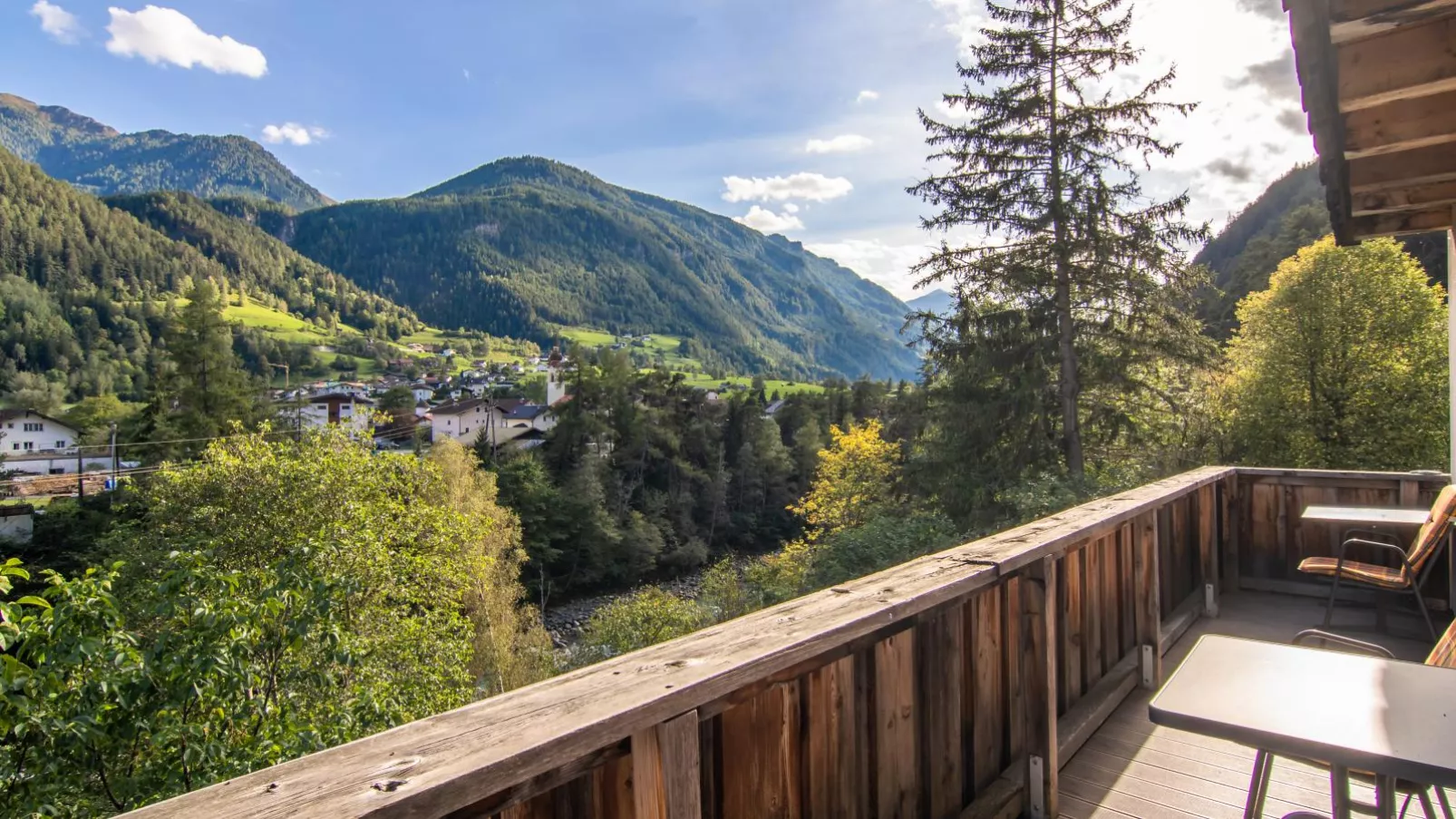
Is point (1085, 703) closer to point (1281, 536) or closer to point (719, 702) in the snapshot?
point (719, 702)

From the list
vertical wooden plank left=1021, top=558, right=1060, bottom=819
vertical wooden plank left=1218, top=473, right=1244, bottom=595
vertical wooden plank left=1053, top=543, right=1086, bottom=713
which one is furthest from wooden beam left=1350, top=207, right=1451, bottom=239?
vertical wooden plank left=1021, top=558, right=1060, bottom=819

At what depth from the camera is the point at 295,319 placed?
104 metres

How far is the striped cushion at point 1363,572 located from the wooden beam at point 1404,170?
1932 millimetres

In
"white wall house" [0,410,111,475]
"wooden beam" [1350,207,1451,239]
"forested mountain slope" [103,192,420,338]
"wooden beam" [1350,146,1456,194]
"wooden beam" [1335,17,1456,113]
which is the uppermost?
"forested mountain slope" [103,192,420,338]

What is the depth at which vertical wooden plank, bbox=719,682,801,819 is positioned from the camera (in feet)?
4.40

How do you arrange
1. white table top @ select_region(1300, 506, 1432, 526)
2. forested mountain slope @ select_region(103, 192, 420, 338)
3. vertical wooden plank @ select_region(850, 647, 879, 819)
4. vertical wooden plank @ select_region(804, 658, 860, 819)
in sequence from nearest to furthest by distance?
vertical wooden plank @ select_region(804, 658, 860, 819), vertical wooden plank @ select_region(850, 647, 879, 819), white table top @ select_region(1300, 506, 1432, 526), forested mountain slope @ select_region(103, 192, 420, 338)

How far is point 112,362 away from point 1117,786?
82902mm

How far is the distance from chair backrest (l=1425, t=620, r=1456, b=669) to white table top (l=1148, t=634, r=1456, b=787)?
1.44ft

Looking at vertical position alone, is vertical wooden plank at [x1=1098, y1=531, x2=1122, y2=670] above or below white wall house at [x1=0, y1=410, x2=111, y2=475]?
above

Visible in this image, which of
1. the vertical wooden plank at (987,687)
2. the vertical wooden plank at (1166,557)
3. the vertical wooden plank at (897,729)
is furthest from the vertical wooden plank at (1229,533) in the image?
the vertical wooden plank at (897,729)

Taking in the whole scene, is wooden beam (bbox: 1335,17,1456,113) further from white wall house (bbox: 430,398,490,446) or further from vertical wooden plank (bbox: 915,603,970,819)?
white wall house (bbox: 430,398,490,446)

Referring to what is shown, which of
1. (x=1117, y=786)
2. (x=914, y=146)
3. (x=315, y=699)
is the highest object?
(x=914, y=146)

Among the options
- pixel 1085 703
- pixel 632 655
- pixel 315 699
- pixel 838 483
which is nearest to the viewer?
pixel 632 655

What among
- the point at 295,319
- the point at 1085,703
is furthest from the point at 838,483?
the point at 295,319
